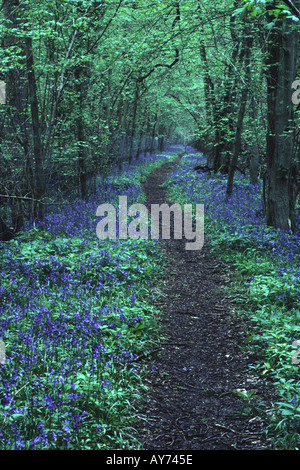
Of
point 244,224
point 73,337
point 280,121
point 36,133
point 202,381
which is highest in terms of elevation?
point 280,121

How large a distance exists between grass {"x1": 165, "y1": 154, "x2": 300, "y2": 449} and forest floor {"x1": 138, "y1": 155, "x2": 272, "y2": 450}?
0.57 feet

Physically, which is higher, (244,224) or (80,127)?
(80,127)

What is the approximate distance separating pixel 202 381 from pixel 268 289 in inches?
95.3

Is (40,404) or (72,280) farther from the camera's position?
(72,280)

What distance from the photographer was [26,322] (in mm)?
5195

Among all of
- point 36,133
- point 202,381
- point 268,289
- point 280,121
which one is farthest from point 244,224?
point 202,381

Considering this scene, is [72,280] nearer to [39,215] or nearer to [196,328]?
[196,328]

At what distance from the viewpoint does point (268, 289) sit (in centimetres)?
646

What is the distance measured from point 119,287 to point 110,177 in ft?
43.4

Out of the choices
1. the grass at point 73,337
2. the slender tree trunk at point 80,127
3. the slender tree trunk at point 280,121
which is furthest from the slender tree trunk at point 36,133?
the slender tree trunk at point 280,121

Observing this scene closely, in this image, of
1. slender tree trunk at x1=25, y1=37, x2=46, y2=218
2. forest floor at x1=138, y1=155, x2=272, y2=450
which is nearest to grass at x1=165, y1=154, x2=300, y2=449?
forest floor at x1=138, y1=155, x2=272, y2=450

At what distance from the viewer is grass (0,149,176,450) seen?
11.2ft

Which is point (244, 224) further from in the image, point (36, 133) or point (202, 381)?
point (202, 381)

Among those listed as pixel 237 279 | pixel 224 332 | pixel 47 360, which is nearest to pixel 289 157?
pixel 237 279
